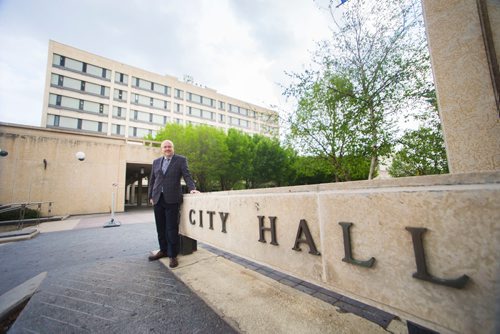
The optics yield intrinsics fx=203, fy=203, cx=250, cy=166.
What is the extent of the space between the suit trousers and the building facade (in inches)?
1254

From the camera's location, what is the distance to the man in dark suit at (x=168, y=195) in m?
3.39

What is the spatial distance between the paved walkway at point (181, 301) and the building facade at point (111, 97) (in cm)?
3215

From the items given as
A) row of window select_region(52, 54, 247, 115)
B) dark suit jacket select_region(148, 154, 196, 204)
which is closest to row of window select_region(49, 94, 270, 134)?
row of window select_region(52, 54, 247, 115)

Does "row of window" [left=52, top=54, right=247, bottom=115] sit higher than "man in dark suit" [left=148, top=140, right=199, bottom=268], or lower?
higher

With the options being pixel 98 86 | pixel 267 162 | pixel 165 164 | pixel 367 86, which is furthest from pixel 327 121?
pixel 98 86

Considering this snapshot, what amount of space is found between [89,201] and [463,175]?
17.2 meters

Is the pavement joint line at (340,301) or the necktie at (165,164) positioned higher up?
the necktie at (165,164)

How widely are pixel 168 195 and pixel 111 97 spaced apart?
123 feet

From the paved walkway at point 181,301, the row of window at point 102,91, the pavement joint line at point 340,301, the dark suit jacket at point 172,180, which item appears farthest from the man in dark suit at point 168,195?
the row of window at point 102,91

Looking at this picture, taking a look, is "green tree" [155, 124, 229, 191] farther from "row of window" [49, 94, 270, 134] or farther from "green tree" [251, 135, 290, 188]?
"row of window" [49, 94, 270, 134]

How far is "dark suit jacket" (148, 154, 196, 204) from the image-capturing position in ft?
11.2

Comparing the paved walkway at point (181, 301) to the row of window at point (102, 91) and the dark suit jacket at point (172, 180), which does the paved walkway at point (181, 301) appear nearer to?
the dark suit jacket at point (172, 180)

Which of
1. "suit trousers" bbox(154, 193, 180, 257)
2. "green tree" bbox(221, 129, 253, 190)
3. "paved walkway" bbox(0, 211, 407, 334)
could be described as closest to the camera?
"paved walkway" bbox(0, 211, 407, 334)

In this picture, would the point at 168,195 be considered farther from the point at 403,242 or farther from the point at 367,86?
the point at 367,86
